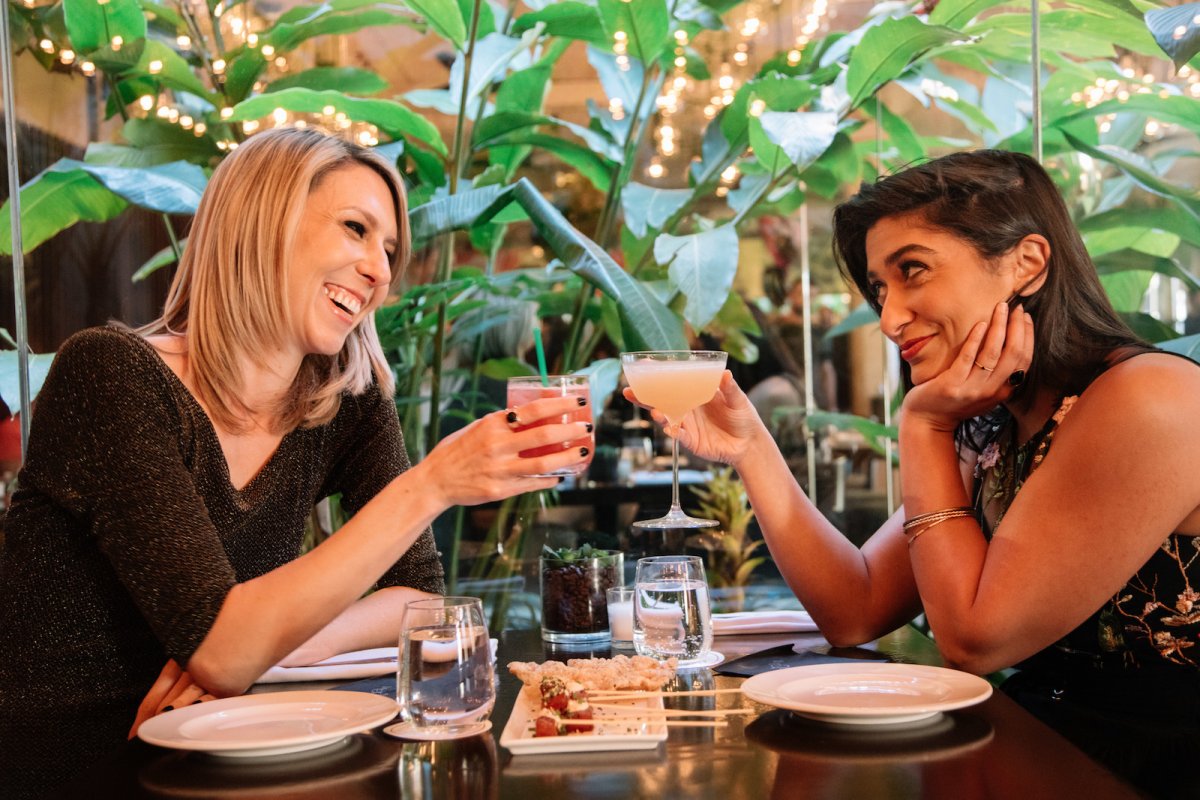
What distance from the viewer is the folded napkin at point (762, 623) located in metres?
1.87

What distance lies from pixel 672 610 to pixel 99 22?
2.48 meters

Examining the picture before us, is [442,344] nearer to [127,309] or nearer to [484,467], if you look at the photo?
[127,309]

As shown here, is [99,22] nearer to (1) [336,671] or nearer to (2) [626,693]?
(1) [336,671]

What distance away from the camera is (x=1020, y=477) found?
6.21 feet

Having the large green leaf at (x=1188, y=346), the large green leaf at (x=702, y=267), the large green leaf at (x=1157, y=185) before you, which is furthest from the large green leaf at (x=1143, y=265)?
the large green leaf at (x=702, y=267)

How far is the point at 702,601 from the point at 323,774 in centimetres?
61

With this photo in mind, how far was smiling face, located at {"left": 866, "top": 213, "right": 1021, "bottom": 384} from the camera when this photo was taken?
186cm

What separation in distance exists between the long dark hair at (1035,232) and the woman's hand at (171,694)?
1.32 meters

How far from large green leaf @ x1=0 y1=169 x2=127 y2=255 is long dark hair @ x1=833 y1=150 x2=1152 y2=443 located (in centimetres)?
219

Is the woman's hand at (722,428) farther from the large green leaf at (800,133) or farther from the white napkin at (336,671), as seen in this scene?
the large green leaf at (800,133)

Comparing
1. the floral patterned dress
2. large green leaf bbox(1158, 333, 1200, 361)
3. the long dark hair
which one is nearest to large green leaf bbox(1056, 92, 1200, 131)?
large green leaf bbox(1158, 333, 1200, 361)

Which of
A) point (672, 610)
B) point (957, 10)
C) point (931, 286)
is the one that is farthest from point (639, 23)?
point (672, 610)

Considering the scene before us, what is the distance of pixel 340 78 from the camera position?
349 centimetres

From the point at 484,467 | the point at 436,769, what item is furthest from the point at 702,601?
the point at 436,769
